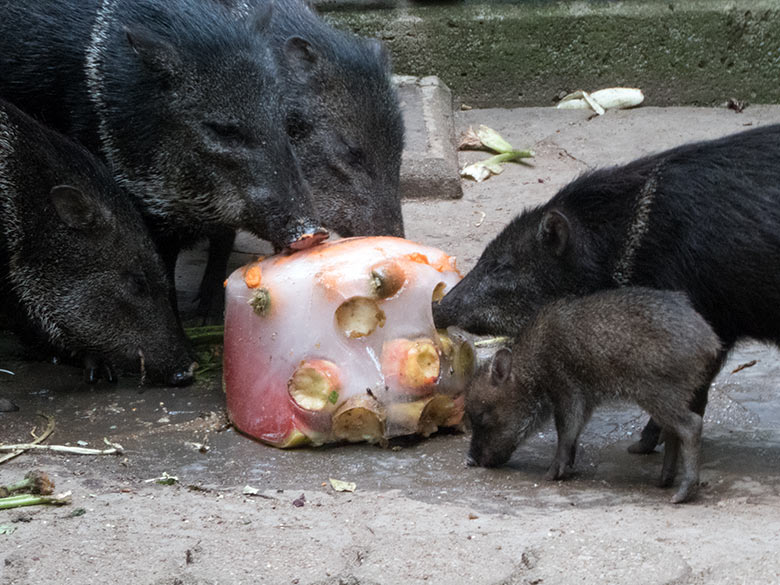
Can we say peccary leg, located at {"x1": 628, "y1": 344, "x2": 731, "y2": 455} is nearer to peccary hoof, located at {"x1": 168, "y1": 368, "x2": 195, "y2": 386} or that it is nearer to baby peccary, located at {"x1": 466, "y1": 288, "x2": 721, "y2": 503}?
baby peccary, located at {"x1": 466, "y1": 288, "x2": 721, "y2": 503}

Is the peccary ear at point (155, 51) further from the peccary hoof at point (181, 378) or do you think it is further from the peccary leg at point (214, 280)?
the peccary hoof at point (181, 378)

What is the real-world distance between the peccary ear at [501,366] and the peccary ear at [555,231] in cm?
45

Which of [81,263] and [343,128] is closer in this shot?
[81,263]

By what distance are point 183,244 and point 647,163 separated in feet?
8.40

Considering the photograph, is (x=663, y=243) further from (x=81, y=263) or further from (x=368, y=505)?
(x=81, y=263)

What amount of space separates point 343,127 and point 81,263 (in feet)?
5.10

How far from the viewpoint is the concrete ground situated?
10.4 ft

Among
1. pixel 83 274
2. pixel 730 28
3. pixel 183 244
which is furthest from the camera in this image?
pixel 730 28

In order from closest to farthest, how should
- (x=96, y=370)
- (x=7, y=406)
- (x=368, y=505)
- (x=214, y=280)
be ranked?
1. (x=368, y=505)
2. (x=7, y=406)
3. (x=96, y=370)
4. (x=214, y=280)

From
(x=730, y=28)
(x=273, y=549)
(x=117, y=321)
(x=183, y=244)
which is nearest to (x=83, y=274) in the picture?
(x=117, y=321)

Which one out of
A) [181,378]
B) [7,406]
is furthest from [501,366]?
[7,406]

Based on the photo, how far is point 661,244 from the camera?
13.6 feet

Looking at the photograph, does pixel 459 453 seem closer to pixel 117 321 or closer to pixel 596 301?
pixel 596 301

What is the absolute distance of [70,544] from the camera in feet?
11.0
